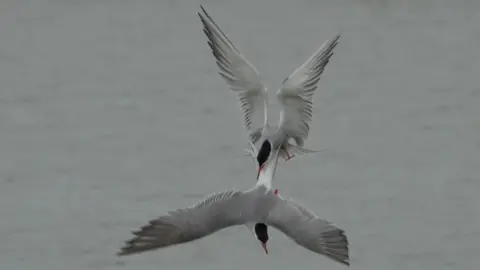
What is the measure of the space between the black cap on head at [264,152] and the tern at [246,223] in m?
0.14

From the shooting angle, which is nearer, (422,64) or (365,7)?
(422,64)

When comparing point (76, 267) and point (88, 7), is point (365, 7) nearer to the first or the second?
point (88, 7)

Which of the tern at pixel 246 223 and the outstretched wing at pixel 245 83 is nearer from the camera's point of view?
the tern at pixel 246 223

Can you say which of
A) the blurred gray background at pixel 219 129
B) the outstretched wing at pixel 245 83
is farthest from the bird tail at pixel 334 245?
the blurred gray background at pixel 219 129

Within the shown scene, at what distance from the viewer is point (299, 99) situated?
5.40m

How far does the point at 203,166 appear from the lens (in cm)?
771

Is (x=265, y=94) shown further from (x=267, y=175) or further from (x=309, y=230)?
(x=309, y=230)

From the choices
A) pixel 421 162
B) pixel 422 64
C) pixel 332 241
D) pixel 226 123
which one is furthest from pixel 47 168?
pixel 332 241

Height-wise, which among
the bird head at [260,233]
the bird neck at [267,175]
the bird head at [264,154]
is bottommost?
the bird head at [260,233]

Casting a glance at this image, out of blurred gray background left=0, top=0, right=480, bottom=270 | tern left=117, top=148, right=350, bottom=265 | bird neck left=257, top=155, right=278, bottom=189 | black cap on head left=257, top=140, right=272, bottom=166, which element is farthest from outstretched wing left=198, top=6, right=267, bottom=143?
blurred gray background left=0, top=0, right=480, bottom=270

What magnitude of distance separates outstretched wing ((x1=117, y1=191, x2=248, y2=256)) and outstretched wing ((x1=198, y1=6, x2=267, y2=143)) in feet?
2.08

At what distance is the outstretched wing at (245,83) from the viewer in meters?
5.36

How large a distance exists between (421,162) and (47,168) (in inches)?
73.0

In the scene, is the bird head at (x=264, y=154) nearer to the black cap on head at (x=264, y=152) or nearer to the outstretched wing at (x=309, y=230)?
the black cap on head at (x=264, y=152)
